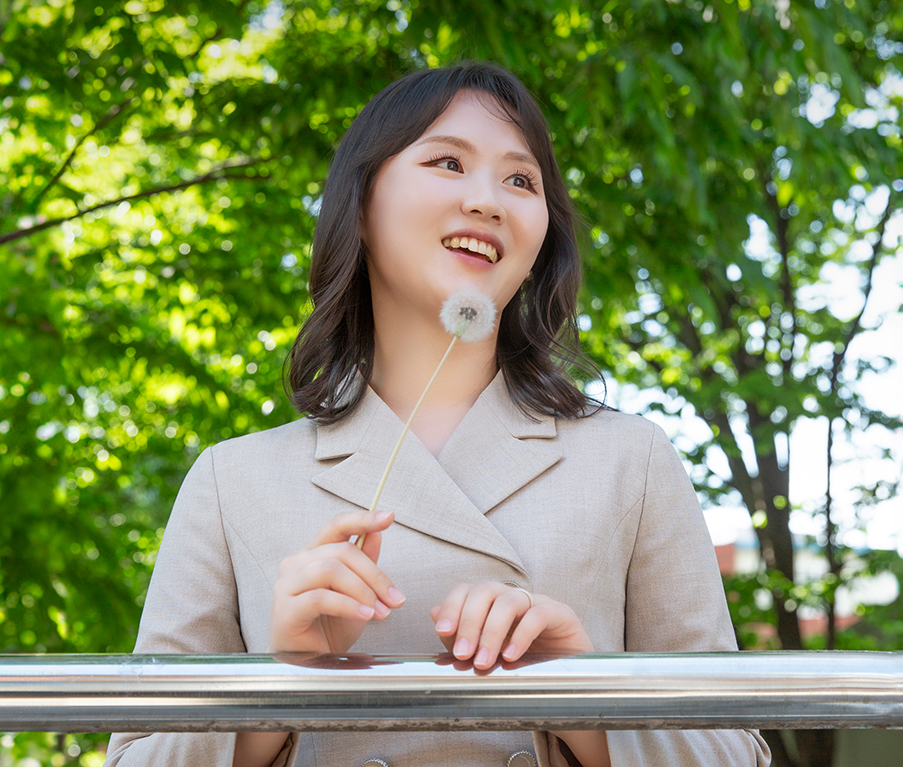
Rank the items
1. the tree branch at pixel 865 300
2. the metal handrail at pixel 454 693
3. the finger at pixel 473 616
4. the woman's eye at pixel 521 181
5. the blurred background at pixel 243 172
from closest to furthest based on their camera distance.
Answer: the metal handrail at pixel 454 693
the finger at pixel 473 616
the woman's eye at pixel 521 181
the blurred background at pixel 243 172
the tree branch at pixel 865 300

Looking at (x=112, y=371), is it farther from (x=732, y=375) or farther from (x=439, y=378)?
(x=732, y=375)

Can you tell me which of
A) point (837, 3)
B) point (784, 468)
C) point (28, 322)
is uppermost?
point (837, 3)

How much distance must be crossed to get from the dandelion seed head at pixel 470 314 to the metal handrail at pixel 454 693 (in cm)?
56

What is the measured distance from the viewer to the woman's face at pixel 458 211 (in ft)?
4.79

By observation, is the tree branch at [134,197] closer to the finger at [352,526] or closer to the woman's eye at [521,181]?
the woman's eye at [521,181]

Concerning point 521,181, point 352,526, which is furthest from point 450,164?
point 352,526

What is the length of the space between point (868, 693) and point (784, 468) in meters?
7.99

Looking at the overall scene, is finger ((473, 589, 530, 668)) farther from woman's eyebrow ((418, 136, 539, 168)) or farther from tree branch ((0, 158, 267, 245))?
tree branch ((0, 158, 267, 245))

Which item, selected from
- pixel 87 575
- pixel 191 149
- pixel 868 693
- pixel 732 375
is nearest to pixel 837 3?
pixel 868 693

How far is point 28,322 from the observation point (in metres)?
3.62

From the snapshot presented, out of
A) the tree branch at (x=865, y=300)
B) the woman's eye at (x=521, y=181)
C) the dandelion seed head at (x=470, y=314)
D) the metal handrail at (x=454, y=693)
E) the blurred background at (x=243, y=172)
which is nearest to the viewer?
the metal handrail at (x=454, y=693)

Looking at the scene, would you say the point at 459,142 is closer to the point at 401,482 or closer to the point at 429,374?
the point at 429,374

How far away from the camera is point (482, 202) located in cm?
145

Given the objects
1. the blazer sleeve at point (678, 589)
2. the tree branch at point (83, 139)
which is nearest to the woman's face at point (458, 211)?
the blazer sleeve at point (678, 589)
